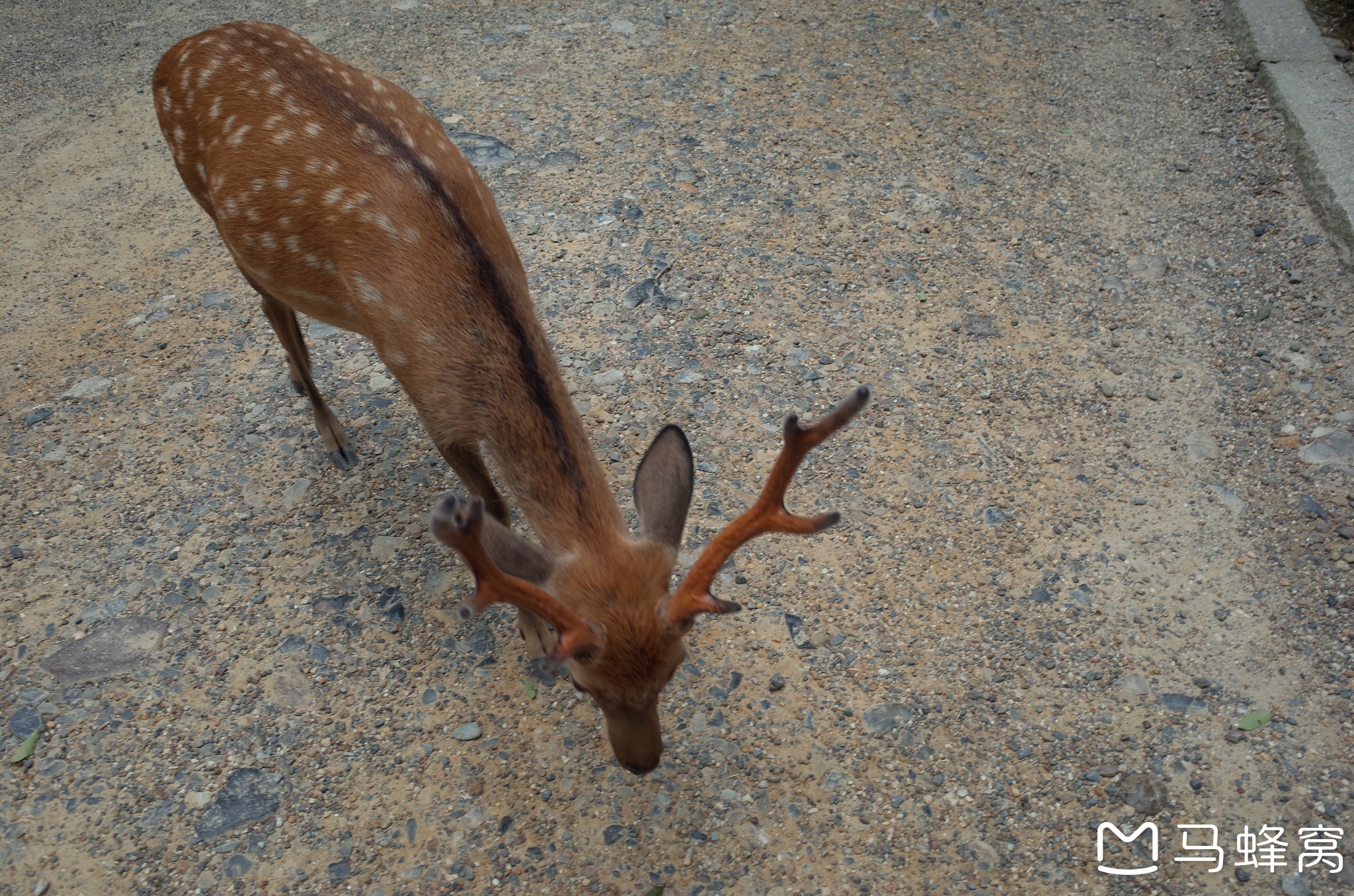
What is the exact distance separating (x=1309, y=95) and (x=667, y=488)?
5.02 meters

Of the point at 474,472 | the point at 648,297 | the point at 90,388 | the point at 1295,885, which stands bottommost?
the point at 1295,885

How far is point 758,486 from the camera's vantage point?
13.3 ft

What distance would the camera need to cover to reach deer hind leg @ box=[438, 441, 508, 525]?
11.0 feet

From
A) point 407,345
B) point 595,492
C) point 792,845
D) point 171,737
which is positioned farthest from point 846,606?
point 171,737

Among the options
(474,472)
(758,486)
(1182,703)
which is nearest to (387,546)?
(474,472)

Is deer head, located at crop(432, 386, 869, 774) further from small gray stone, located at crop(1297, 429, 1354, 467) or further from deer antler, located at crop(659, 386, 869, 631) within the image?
small gray stone, located at crop(1297, 429, 1354, 467)

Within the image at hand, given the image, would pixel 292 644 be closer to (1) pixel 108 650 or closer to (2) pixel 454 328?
(1) pixel 108 650

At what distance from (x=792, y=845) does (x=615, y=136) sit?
4.25 m

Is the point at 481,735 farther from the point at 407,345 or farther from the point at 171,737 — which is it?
the point at 407,345

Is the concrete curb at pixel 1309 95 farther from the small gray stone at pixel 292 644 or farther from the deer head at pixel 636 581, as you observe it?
the small gray stone at pixel 292 644

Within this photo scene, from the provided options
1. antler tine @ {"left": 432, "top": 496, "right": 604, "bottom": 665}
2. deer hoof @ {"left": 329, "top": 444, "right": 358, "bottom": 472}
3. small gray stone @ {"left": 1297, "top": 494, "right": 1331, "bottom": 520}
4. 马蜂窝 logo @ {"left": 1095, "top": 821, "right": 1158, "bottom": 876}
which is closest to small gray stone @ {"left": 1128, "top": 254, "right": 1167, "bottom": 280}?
small gray stone @ {"left": 1297, "top": 494, "right": 1331, "bottom": 520}

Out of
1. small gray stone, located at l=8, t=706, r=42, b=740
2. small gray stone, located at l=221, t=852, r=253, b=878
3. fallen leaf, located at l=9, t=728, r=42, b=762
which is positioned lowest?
small gray stone, located at l=221, t=852, r=253, b=878

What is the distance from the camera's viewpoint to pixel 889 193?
5324 millimetres

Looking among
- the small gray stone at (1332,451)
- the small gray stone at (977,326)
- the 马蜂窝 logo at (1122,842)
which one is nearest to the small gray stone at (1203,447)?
the small gray stone at (1332,451)
